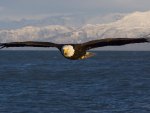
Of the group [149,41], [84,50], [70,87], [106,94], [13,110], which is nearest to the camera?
[149,41]

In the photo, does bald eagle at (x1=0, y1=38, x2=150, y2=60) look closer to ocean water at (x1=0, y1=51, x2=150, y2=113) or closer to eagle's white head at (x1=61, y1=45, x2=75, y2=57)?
eagle's white head at (x1=61, y1=45, x2=75, y2=57)

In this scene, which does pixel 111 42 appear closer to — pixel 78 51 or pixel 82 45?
pixel 82 45

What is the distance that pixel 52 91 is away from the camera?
7194cm

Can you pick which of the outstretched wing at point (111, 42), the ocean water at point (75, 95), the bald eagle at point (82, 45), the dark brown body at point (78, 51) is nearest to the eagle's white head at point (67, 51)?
the bald eagle at point (82, 45)

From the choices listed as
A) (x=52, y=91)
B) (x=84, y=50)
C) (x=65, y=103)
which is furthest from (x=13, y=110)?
(x=84, y=50)

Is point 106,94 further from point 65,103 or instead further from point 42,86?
point 42,86

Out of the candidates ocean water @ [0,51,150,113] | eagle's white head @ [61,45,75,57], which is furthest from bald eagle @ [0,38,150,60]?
ocean water @ [0,51,150,113]

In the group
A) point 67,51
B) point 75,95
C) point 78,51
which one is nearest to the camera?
point 67,51

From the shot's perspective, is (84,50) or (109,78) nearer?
(84,50)

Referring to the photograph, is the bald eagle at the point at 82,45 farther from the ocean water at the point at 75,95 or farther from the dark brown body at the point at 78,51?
the ocean water at the point at 75,95

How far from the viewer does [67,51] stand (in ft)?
61.6

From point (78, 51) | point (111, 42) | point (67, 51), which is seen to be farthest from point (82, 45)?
point (111, 42)

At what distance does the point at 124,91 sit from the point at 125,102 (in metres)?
11.4

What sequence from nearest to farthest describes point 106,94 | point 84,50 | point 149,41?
→ point 149,41
point 84,50
point 106,94
